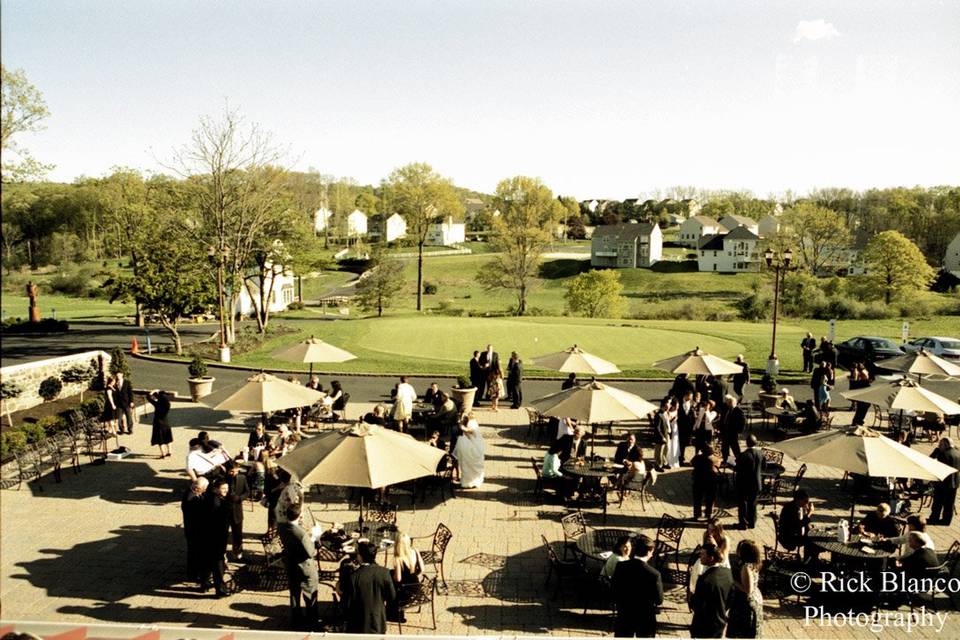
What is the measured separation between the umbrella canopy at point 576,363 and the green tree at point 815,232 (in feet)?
261

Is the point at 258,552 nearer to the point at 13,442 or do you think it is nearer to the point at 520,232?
the point at 13,442

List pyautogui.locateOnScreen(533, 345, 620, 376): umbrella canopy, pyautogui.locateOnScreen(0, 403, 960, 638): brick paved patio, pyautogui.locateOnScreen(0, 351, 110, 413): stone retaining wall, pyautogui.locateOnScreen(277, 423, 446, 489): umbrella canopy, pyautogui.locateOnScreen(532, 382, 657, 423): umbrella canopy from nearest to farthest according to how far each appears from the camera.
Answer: pyautogui.locateOnScreen(0, 403, 960, 638): brick paved patio < pyautogui.locateOnScreen(277, 423, 446, 489): umbrella canopy < pyautogui.locateOnScreen(532, 382, 657, 423): umbrella canopy < pyautogui.locateOnScreen(533, 345, 620, 376): umbrella canopy < pyautogui.locateOnScreen(0, 351, 110, 413): stone retaining wall

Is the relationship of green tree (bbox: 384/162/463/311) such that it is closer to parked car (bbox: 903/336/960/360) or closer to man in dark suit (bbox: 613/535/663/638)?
parked car (bbox: 903/336/960/360)

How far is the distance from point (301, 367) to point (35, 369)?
10.5 metres

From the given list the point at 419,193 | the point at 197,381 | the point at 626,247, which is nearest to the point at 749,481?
the point at 197,381

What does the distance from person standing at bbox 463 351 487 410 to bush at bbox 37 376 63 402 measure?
13.9 m

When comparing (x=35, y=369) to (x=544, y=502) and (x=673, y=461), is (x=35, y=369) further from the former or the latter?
(x=673, y=461)

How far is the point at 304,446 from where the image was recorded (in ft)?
34.2

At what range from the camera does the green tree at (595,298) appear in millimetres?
64875

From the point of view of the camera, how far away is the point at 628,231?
12044cm

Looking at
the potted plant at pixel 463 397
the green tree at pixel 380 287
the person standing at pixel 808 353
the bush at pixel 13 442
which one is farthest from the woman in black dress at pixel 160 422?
Answer: the green tree at pixel 380 287

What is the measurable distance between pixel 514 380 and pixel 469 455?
774 centimetres

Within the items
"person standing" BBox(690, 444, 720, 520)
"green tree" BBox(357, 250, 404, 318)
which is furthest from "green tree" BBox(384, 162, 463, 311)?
"person standing" BBox(690, 444, 720, 520)

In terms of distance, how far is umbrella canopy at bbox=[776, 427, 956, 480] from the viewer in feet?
33.8
